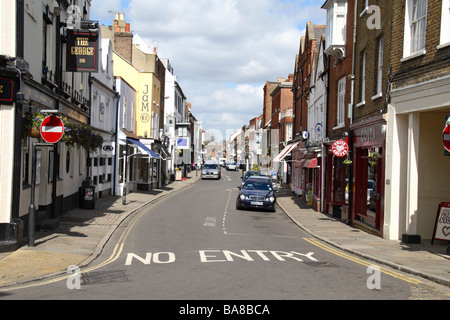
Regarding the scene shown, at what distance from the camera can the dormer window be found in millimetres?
21359

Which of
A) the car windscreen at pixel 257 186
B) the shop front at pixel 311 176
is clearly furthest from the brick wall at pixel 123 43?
the car windscreen at pixel 257 186

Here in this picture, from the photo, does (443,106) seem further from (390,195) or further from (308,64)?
(308,64)

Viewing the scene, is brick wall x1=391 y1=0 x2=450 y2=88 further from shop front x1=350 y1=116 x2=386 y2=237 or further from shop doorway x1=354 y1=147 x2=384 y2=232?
shop doorway x1=354 y1=147 x2=384 y2=232

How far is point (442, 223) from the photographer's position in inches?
514

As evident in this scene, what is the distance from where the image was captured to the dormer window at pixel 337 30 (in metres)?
21.4

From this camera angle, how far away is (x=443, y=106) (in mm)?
12242

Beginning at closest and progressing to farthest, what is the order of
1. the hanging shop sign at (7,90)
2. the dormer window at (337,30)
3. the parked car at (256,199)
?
1. the hanging shop sign at (7,90)
2. the dormer window at (337,30)
3. the parked car at (256,199)

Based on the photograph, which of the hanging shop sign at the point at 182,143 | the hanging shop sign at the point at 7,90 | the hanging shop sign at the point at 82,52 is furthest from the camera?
the hanging shop sign at the point at 182,143

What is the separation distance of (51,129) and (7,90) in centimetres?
137

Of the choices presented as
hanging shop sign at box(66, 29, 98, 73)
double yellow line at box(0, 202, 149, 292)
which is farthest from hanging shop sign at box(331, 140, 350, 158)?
hanging shop sign at box(66, 29, 98, 73)

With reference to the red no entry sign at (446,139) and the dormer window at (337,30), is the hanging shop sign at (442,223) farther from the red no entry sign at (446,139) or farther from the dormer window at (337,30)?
the dormer window at (337,30)

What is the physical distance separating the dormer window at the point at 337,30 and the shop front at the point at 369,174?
4436 millimetres

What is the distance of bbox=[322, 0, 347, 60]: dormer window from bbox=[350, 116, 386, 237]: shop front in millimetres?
4436
